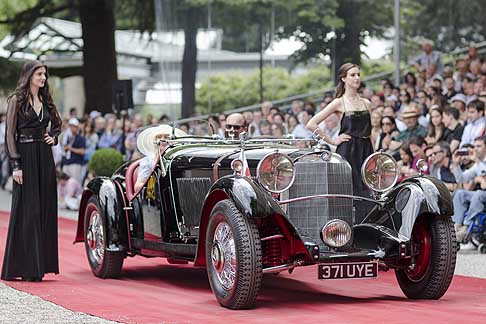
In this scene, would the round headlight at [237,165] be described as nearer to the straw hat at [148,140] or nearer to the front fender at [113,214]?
the straw hat at [148,140]

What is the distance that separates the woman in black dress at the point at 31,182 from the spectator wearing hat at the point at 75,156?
12.2 meters

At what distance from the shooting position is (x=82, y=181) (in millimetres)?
23297

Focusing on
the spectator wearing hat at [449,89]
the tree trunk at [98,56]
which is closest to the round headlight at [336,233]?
the spectator wearing hat at [449,89]

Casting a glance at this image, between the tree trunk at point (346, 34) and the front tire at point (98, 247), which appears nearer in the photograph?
the front tire at point (98, 247)

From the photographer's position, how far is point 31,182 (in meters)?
11.2

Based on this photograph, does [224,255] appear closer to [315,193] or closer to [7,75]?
[315,193]

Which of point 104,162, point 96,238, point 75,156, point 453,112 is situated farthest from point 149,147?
point 75,156

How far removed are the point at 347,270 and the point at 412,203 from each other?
0.89 meters

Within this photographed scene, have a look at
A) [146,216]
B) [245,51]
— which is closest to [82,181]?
[245,51]

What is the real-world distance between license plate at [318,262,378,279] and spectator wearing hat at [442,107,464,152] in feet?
22.5

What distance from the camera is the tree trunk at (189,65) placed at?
85.8 ft

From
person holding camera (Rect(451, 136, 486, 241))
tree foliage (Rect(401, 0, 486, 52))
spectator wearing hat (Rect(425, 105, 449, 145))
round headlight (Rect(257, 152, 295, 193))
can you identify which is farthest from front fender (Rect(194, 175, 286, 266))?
tree foliage (Rect(401, 0, 486, 52))

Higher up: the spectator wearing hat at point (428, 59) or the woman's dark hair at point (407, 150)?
the spectator wearing hat at point (428, 59)

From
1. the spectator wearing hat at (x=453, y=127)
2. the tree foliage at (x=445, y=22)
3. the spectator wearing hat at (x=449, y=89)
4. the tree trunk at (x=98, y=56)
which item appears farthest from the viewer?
the tree trunk at (x=98, y=56)
